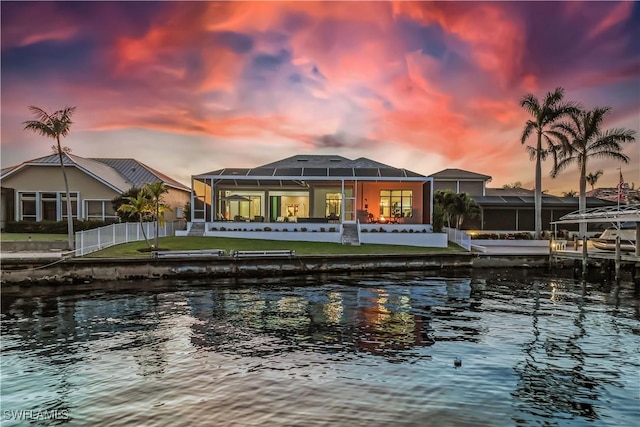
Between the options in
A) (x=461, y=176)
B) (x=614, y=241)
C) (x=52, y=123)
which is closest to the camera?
(x=52, y=123)

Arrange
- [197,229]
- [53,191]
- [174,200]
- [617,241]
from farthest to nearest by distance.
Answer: [174,200] < [53,191] < [197,229] < [617,241]

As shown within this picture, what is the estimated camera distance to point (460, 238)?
33.8 meters

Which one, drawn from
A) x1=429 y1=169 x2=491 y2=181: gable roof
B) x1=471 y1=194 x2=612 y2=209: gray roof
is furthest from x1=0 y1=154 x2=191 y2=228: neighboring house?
x1=471 y1=194 x2=612 y2=209: gray roof

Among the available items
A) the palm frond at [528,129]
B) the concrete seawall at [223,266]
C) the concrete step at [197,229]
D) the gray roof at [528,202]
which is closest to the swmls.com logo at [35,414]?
the concrete seawall at [223,266]

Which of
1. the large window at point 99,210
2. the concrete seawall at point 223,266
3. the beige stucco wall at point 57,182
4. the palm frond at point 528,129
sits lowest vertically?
the concrete seawall at point 223,266

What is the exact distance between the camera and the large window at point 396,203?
40.2 metres

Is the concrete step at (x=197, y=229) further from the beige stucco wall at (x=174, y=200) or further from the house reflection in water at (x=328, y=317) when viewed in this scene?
the house reflection in water at (x=328, y=317)

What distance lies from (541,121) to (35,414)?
40.4 metres

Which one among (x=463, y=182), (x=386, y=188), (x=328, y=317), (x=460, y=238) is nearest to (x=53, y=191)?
(x=386, y=188)

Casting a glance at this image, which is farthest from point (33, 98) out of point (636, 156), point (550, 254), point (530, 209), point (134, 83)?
point (636, 156)

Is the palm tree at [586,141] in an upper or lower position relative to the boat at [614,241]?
upper

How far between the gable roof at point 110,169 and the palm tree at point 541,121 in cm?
3546

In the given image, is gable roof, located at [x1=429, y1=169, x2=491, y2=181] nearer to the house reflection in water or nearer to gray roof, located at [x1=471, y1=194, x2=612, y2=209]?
gray roof, located at [x1=471, y1=194, x2=612, y2=209]

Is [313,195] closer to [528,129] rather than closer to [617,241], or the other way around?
[528,129]
